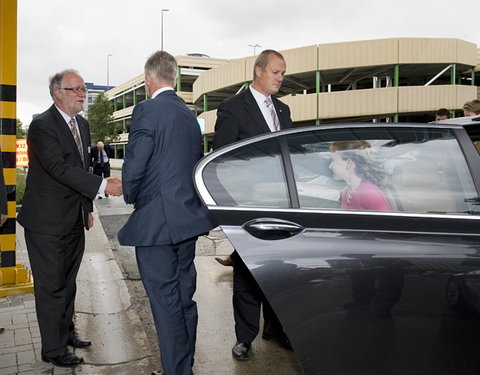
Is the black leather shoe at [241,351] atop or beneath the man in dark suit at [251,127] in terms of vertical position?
beneath

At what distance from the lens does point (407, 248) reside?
1.97m

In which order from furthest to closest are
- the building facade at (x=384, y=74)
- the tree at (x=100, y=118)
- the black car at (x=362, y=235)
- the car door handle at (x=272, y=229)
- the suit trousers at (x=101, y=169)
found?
the tree at (x=100, y=118)
the building facade at (x=384, y=74)
the suit trousers at (x=101, y=169)
the car door handle at (x=272, y=229)
the black car at (x=362, y=235)

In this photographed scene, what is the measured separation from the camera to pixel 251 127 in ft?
11.0

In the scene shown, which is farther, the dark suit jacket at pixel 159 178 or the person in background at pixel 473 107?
the person in background at pixel 473 107

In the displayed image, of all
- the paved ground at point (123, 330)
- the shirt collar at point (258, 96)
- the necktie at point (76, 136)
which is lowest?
the paved ground at point (123, 330)

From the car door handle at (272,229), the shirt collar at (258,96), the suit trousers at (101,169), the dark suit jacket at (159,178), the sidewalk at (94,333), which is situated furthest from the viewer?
the suit trousers at (101,169)

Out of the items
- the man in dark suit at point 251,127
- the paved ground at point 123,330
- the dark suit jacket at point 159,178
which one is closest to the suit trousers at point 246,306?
the man in dark suit at point 251,127

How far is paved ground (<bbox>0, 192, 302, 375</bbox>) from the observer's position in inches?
120

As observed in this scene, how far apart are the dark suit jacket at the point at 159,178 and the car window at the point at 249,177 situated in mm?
387

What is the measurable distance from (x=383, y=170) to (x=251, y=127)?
136 cm

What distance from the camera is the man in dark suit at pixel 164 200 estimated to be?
2.55 metres

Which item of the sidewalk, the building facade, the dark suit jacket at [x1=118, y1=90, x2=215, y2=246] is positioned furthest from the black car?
the building facade

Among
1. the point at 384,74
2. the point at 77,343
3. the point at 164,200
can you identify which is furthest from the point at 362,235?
the point at 384,74

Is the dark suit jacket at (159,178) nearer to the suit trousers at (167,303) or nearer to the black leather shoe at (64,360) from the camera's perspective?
the suit trousers at (167,303)
